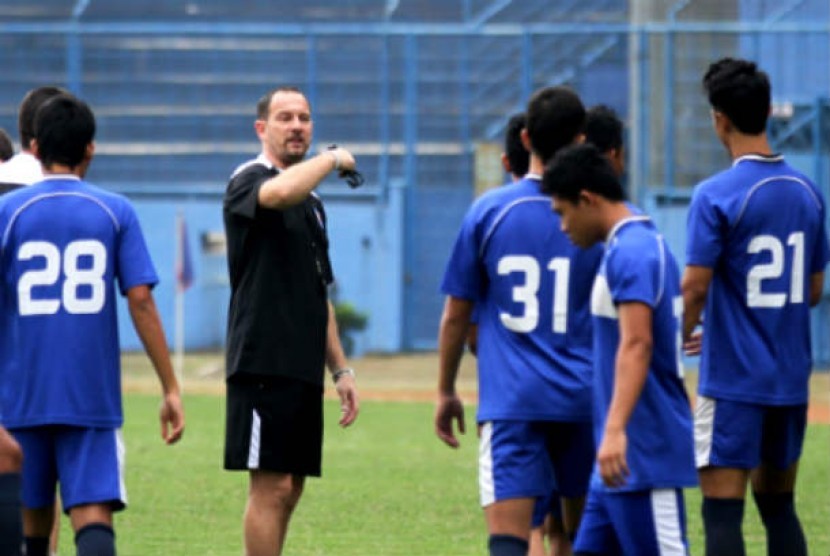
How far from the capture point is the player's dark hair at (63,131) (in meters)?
7.18

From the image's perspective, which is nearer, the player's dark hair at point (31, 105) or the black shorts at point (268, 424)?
the player's dark hair at point (31, 105)

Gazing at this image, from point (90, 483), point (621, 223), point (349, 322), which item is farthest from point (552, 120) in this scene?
point (349, 322)

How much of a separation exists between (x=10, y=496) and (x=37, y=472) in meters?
0.13

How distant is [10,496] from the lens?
23.4 feet

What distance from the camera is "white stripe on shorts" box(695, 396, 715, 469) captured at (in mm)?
7730

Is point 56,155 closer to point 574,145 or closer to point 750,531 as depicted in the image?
point 574,145

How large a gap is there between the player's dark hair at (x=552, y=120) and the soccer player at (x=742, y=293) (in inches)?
29.0

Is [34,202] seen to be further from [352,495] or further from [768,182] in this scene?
[352,495]

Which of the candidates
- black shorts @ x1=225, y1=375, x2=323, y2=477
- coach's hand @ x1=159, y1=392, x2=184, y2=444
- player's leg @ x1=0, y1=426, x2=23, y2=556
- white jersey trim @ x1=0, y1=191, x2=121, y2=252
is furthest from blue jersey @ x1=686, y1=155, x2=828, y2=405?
player's leg @ x1=0, y1=426, x2=23, y2=556

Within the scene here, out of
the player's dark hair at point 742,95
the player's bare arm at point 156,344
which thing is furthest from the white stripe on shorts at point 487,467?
the player's dark hair at point 742,95

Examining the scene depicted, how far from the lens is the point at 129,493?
13133 millimetres

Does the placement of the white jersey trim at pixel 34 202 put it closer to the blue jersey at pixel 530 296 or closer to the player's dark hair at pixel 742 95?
the blue jersey at pixel 530 296

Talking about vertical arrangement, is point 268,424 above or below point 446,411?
below

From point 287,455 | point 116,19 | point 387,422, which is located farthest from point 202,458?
point 116,19
